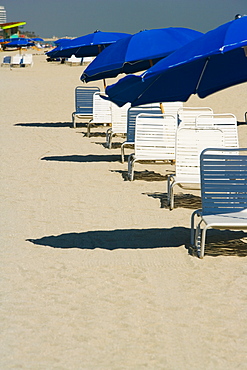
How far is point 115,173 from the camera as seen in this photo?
9.88 m

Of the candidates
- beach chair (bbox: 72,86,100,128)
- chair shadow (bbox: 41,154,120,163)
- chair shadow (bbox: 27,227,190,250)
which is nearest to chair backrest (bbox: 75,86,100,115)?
beach chair (bbox: 72,86,100,128)

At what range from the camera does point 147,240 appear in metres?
6.18

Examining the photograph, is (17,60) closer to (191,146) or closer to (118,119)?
(118,119)

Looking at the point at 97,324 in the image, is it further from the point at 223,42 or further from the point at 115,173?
the point at 115,173

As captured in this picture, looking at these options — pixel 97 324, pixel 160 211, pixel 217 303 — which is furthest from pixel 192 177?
pixel 97 324

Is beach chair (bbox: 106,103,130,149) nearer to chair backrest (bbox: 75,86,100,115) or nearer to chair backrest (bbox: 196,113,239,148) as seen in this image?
chair backrest (bbox: 75,86,100,115)

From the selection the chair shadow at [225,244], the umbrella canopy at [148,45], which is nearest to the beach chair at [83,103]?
the umbrella canopy at [148,45]

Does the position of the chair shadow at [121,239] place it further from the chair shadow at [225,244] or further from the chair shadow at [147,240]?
the chair shadow at [225,244]

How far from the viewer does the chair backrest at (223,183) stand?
18.4 feet

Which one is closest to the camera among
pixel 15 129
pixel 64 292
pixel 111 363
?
pixel 111 363

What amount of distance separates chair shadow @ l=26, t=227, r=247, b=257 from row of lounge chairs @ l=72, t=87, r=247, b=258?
0.48ft

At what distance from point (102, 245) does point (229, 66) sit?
2281mm

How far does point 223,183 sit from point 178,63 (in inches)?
55.7

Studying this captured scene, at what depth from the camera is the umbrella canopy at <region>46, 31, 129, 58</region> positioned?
50.7 ft
